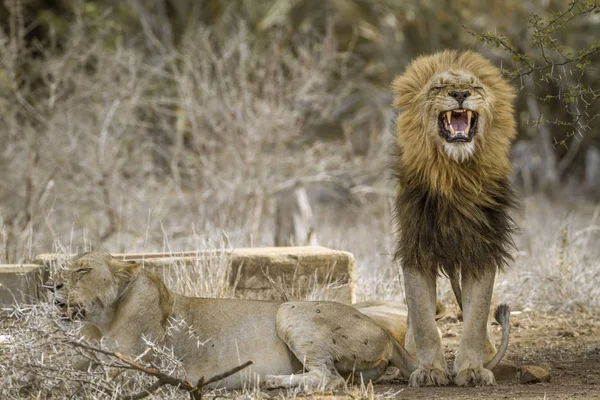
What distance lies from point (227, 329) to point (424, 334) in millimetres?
1082

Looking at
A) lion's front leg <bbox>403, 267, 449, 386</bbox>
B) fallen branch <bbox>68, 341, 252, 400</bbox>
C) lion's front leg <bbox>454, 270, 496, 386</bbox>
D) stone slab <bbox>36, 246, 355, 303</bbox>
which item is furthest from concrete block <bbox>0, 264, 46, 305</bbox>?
lion's front leg <bbox>454, 270, 496, 386</bbox>

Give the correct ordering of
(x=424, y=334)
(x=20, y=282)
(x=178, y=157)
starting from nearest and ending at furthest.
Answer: (x=424, y=334) → (x=20, y=282) → (x=178, y=157)

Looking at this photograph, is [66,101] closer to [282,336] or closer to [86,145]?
[86,145]

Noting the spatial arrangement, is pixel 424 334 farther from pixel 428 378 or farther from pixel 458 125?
pixel 458 125

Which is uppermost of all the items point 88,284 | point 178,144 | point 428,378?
point 178,144

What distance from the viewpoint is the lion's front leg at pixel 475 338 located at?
5.25 m

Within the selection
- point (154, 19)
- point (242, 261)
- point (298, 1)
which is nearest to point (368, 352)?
point (242, 261)

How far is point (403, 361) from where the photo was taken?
548 centimetres

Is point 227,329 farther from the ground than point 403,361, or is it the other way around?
point 227,329

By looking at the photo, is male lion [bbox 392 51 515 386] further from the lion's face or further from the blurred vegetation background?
the blurred vegetation background

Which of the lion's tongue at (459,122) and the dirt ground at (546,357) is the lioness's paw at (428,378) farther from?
the lion's tongue at (459,122)

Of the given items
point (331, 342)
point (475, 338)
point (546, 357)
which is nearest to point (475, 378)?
point (475, 338)

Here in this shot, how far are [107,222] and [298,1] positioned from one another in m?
6.43

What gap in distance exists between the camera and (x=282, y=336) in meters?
5.15
